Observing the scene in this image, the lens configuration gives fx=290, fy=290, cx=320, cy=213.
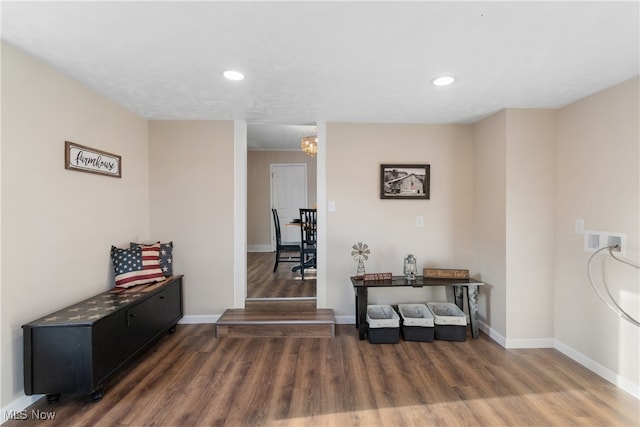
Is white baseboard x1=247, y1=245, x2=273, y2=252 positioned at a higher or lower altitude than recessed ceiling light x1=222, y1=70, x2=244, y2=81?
lower

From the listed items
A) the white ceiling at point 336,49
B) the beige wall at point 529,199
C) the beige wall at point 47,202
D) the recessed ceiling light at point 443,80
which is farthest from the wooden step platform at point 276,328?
the recessed ceiling light at point 443,80

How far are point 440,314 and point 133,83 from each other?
3.49 meters

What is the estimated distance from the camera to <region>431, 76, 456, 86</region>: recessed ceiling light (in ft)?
6.76

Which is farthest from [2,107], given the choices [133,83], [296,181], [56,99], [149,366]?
[296,181]

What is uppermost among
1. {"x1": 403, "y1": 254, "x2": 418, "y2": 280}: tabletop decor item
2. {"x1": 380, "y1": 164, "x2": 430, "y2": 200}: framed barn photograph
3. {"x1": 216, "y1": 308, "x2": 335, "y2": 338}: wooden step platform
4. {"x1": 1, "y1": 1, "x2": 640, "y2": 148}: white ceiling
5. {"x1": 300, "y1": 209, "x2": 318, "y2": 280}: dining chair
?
{"x1": 1, "y1": 1, "x2": 640, "y2": 148}: white ceiling

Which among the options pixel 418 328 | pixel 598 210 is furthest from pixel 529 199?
pixel 418 328

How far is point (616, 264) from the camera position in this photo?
212 centimetres

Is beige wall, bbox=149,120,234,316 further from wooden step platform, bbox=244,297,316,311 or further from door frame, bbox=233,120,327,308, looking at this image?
wooden step platform, bbox=244,297,316,311

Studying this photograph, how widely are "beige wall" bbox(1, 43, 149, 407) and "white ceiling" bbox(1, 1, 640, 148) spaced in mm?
198

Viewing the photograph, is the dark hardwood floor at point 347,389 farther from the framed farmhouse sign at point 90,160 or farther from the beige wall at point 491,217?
the framed farmhouse sign at point 90,160

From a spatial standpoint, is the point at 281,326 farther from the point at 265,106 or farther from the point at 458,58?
the point at 458,58

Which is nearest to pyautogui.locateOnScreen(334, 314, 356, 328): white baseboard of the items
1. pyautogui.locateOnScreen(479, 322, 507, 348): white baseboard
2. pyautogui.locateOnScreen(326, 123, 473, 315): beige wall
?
pyautogui.locateOnScreen(326, 123, 473, 315): beige wall

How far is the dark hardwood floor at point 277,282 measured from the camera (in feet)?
11.6

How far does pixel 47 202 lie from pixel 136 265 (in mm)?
907
